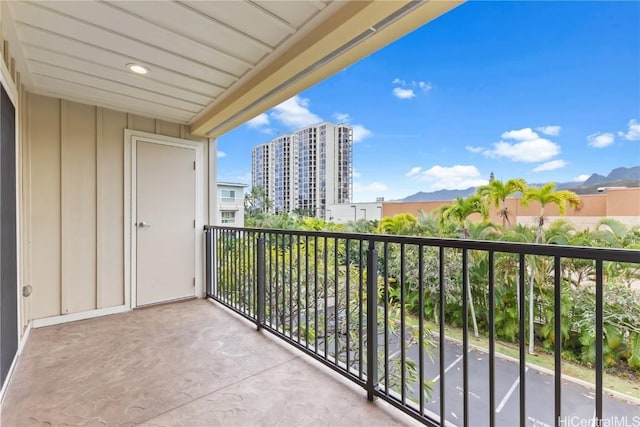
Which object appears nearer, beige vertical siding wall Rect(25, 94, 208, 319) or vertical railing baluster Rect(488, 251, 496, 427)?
vertical railing baluster Rect(488, 251, 496, 427)

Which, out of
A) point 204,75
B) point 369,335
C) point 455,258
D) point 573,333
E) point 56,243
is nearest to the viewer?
point 369,335

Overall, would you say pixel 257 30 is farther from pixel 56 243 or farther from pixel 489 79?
pixel 489 79

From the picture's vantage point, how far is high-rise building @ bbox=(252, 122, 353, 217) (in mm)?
9836

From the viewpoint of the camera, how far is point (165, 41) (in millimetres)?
1896

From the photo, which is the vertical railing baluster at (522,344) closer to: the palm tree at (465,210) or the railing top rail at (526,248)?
the railing top rail at (526,248)

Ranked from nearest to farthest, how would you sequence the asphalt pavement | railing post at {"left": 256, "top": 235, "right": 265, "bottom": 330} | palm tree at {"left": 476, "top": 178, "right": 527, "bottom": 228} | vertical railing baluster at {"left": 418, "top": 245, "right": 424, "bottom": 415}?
1. vertical railing baluster at {"left": 418, "top": 245, "right": 424, "bottom": 415}
2. railing post at {"left": 256, "top": 235, "right": 265, "bottom": 330}
3. the asphalt pavement
4. palm tree at {"left": 476, "top": 178, "right": 527, "bottom": 228}

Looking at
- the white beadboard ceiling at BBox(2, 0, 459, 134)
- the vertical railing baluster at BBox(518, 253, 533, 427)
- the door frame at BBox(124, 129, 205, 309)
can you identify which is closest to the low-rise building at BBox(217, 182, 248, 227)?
the door frame at BBox(124, 129, 205, 309)

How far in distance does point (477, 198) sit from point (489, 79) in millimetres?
10375

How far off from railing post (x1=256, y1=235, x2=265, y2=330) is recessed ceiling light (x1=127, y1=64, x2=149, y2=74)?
62.5 inches

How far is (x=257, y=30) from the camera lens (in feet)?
5.88

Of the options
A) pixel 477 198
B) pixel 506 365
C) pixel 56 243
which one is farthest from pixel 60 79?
pixel 506 365

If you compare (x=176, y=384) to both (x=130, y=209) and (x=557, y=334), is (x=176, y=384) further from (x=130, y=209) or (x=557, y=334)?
(x=130, y=209)

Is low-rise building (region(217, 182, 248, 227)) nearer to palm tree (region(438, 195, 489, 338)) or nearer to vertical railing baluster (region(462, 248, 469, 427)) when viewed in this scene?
palm tree (region(438, 195, 489, 338))

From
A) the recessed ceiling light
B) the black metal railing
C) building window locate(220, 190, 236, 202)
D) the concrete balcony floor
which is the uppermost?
the recessed ceiling light
